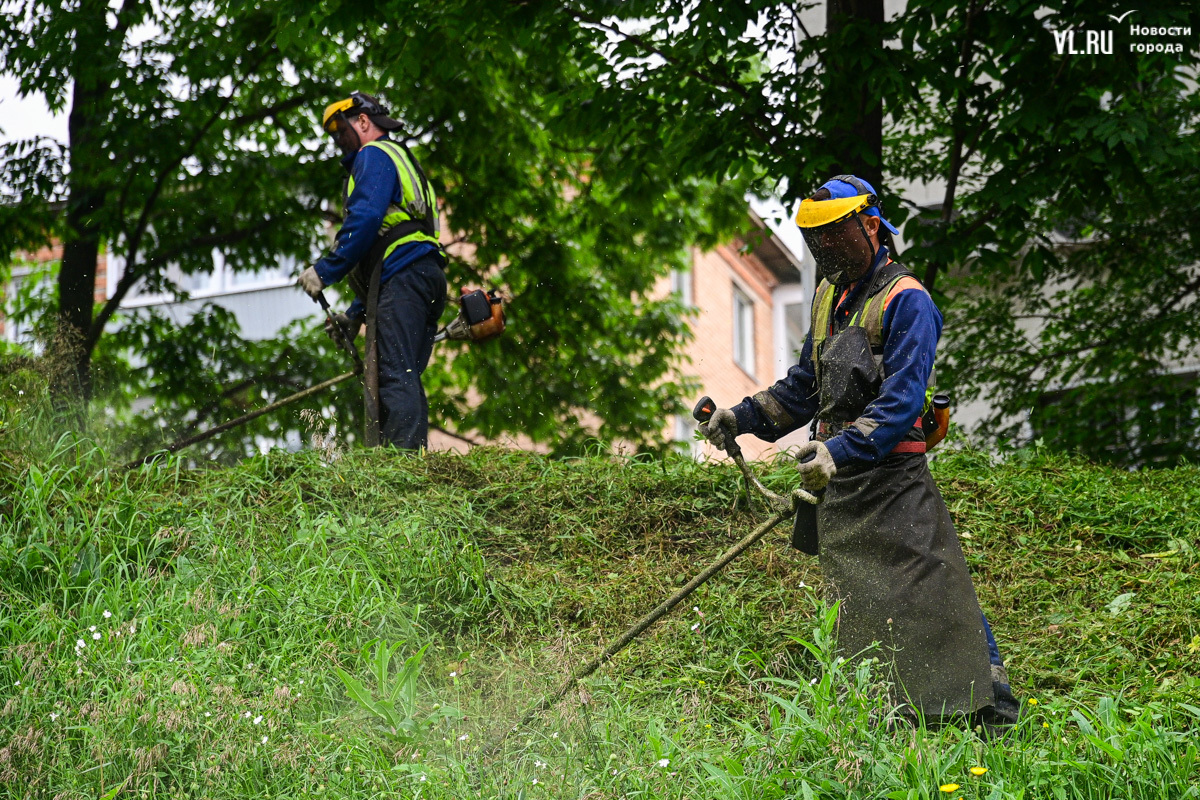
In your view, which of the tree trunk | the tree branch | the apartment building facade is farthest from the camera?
the apartment building facade

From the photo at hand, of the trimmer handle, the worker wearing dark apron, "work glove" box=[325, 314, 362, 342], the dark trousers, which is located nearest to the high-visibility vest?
the dark trousers

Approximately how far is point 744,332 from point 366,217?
22.4m

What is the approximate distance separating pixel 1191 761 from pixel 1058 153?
16.9ft

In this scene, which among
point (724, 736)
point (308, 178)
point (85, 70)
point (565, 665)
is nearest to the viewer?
point (724, 736)

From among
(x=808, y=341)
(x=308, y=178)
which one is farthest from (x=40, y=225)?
(x=808, y=341)

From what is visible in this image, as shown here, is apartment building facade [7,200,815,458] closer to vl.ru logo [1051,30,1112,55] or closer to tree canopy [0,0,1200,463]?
tree canopy [0,0,1200,463]

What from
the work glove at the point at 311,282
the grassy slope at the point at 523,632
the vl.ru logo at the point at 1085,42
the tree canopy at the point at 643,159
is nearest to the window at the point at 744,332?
the tree canopy at the point at 643,159

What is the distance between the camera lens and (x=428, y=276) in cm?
760

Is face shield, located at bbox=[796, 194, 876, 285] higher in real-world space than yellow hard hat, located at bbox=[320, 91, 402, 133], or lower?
lower

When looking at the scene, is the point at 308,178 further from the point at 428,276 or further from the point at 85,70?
the point at 428,276

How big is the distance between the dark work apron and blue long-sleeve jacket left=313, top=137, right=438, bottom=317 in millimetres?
3454

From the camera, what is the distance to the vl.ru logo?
791 cm

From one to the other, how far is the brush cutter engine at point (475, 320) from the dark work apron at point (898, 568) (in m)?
3.39

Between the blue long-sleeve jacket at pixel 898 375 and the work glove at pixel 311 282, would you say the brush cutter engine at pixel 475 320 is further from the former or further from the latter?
the blue long-sleeve jacket at pixel 898 375
